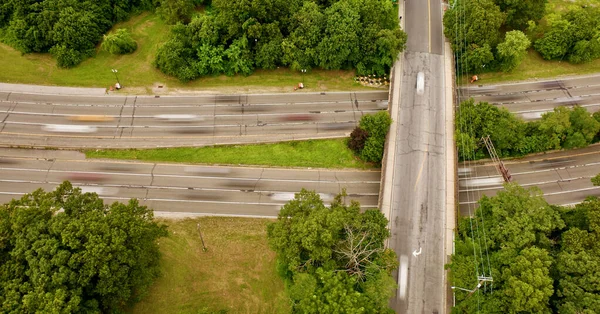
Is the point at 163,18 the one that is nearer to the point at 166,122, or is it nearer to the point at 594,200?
the point at 166,122

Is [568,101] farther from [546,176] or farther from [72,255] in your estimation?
[72,255]

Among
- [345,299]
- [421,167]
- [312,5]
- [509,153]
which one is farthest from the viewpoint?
[312,5]

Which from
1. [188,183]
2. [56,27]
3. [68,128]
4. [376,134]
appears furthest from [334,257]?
[56,27]

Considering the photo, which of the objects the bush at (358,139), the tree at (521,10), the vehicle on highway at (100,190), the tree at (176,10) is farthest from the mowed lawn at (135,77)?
the tree at (521,10)

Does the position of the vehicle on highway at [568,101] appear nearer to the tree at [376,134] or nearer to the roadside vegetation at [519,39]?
the roadside vegetation at [519,39]

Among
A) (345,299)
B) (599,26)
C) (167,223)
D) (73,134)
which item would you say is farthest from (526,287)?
(73,134)

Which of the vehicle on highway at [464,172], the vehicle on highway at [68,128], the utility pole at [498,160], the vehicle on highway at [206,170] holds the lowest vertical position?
the vehicle on highway at [206,170]
